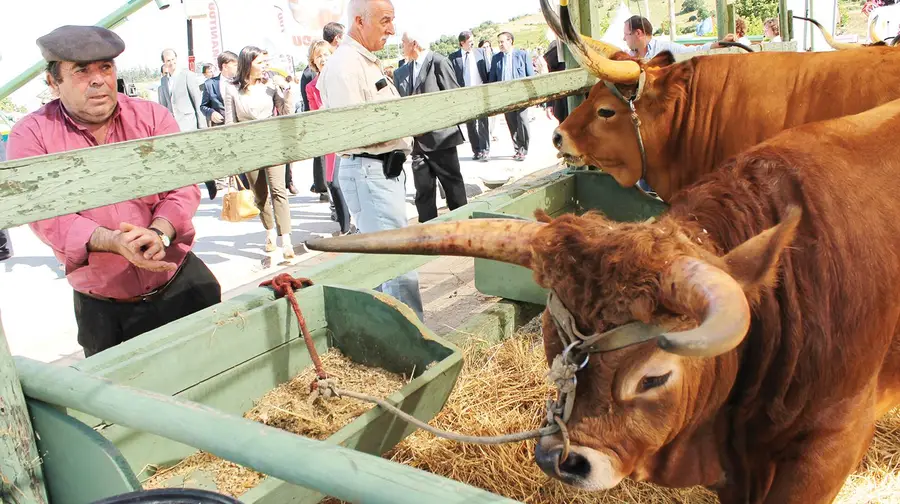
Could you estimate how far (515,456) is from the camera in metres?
2.70

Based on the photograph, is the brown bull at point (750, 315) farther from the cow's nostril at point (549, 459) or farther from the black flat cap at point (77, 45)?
the black flat cap at point (77, 45)

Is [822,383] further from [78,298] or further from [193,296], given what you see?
[78,298]

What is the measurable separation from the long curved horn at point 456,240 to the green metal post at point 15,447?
0.78 meters

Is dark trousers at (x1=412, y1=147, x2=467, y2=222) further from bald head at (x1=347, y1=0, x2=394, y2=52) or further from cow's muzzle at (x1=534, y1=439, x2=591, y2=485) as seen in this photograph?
cow's muzzle at (x1=534, y1=439, x2=591, y2=485)

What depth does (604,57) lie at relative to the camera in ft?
13.1

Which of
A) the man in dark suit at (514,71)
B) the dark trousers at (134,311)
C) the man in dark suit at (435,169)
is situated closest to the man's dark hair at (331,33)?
the man in dark suit at (435,169)

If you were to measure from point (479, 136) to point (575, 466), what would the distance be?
35.4 ft

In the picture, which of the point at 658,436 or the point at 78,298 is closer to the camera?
the point at 658,436

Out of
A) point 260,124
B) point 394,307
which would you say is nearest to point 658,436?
point 394,307

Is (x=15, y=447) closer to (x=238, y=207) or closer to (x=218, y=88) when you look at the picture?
(x=238, y=207)

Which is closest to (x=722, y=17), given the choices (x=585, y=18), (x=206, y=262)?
(x=585, y=18)

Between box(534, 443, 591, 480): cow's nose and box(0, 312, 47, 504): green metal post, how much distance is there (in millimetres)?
1328

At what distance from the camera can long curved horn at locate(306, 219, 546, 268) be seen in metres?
1.80

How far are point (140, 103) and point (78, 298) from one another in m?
0.86
